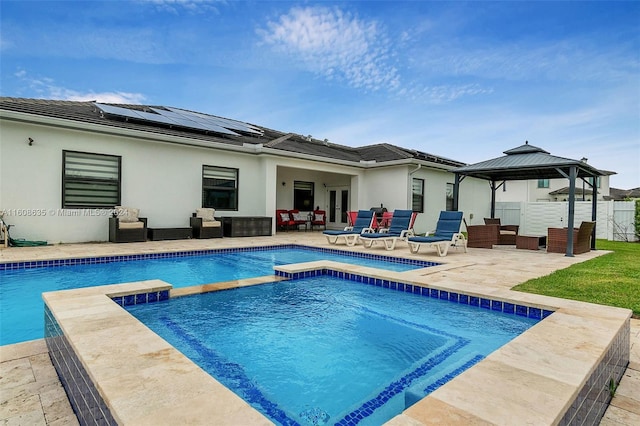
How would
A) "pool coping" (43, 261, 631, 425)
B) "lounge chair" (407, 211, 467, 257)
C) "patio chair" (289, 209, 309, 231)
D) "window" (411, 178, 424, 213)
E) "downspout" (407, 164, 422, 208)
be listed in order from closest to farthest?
"pool coping" (43, 261, 631, 425), "lounge chair" (407, 211, 467, 257), "downspout" (407, 164, 422, 208), "window" (411, 178, 424, 213), "patio chair" (289, 209, 309, 231)

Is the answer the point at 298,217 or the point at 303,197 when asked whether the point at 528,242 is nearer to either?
the point at 298,217

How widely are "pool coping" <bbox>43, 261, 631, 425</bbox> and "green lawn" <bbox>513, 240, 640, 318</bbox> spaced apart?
1155mm

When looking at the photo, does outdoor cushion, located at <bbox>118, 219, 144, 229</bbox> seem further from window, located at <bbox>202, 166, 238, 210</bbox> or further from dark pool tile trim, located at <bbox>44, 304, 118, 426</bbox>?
dark pool tile trim, located at <bbox>44, 304, 118, 426</bbox>

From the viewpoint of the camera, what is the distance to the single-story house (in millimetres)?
8836

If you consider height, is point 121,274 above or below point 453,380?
below

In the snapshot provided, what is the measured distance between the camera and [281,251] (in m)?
10.1

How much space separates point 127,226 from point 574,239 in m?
11.6

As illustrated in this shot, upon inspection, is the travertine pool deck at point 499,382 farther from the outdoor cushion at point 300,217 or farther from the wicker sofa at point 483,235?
the outdoor cushion at point 300,217

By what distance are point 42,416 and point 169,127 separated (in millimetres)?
10682

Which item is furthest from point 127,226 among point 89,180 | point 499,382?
point 499,382

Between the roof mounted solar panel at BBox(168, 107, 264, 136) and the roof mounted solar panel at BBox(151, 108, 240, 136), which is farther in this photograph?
the roof mounted solar panel at BBox(168, 107, 264, 136)

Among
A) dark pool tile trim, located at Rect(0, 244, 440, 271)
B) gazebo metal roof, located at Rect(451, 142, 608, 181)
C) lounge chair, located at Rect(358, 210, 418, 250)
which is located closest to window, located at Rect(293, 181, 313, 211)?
dark pool tile trim, located at Rect(0, 244, 440, 271)

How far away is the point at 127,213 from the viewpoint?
33.2 ft

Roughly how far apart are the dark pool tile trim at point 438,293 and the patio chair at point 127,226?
5.93 m
